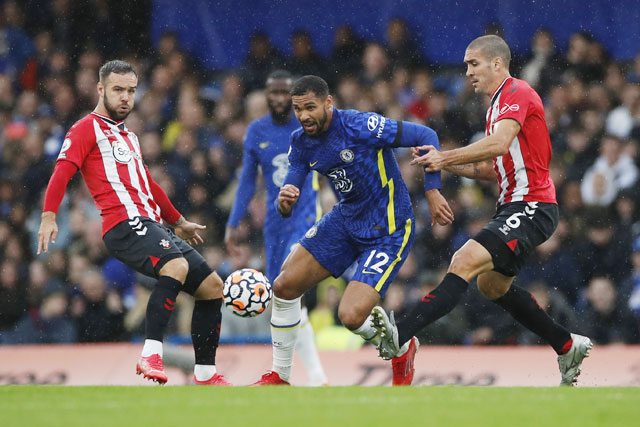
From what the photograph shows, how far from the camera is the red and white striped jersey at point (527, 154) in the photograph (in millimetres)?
6516

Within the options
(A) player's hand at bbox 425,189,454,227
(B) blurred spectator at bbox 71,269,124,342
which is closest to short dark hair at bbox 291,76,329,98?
(A) player's hand at bbox 425,189,454,227

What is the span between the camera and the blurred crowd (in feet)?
33.0

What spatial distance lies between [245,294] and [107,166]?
126 centimetres

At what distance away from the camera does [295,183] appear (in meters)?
6.61

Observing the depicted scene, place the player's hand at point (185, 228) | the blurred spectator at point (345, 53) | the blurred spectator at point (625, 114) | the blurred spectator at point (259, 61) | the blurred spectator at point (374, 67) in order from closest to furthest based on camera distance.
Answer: the player's hand at point (185, 228), the blurred spectator at point (625, 114), the blurred spectator at point (374, 67), the blurred spectator at point (345, 53), the blurred spectator at point (259, 61)

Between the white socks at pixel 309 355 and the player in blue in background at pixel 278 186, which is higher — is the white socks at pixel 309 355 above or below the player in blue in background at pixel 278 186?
below

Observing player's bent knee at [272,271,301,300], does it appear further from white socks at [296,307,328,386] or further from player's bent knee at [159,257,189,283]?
white socks at [296,307,328,386]

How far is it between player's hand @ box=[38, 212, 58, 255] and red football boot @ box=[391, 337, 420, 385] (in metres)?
2.43

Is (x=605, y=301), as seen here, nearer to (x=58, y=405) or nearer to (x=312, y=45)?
(x=312, y=45)

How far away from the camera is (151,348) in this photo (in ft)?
20.5

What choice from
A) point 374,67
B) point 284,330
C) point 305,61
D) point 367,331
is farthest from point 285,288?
point 305,61

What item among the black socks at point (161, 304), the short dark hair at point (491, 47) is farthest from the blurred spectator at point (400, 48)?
the black socks at point (161, 304)

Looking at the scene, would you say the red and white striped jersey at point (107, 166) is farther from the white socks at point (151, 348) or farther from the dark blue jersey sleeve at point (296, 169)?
the dark blue jersey sleeve at point (296, 169)

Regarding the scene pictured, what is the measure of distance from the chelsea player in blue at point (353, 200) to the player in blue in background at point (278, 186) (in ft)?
4.80
